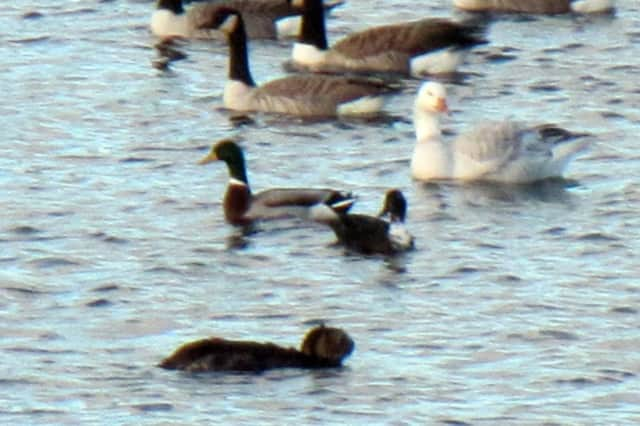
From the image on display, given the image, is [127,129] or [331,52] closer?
[127,129]

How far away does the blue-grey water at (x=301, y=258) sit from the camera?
14984 millimetres

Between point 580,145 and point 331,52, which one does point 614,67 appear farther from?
point 580,145

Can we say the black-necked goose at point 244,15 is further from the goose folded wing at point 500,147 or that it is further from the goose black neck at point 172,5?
the goose folded wing at point 500,147

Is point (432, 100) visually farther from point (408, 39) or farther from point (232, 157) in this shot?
point (408, 39)

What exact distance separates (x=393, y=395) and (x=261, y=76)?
1214 cm

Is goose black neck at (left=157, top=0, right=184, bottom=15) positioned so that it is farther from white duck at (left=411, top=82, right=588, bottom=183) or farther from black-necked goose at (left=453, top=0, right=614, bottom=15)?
white duck at (left=411, top=82, right=588, bottom=183)

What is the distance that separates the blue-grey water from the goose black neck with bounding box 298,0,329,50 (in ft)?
2.14

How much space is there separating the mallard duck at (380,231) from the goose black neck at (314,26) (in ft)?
27.0

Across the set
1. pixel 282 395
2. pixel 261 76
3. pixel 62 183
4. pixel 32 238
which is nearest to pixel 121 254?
pixel 32 238

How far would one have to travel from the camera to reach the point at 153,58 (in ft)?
90.2

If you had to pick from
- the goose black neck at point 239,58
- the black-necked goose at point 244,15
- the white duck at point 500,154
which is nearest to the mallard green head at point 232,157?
the white duck at point 500,154

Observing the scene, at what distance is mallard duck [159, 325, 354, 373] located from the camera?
49.7ft

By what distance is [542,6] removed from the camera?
29.4 metres

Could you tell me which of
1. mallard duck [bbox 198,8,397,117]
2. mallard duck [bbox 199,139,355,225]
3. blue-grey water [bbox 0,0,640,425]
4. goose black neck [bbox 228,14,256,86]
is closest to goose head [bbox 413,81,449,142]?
blue-grey water [bbox 0,0,640,425]
